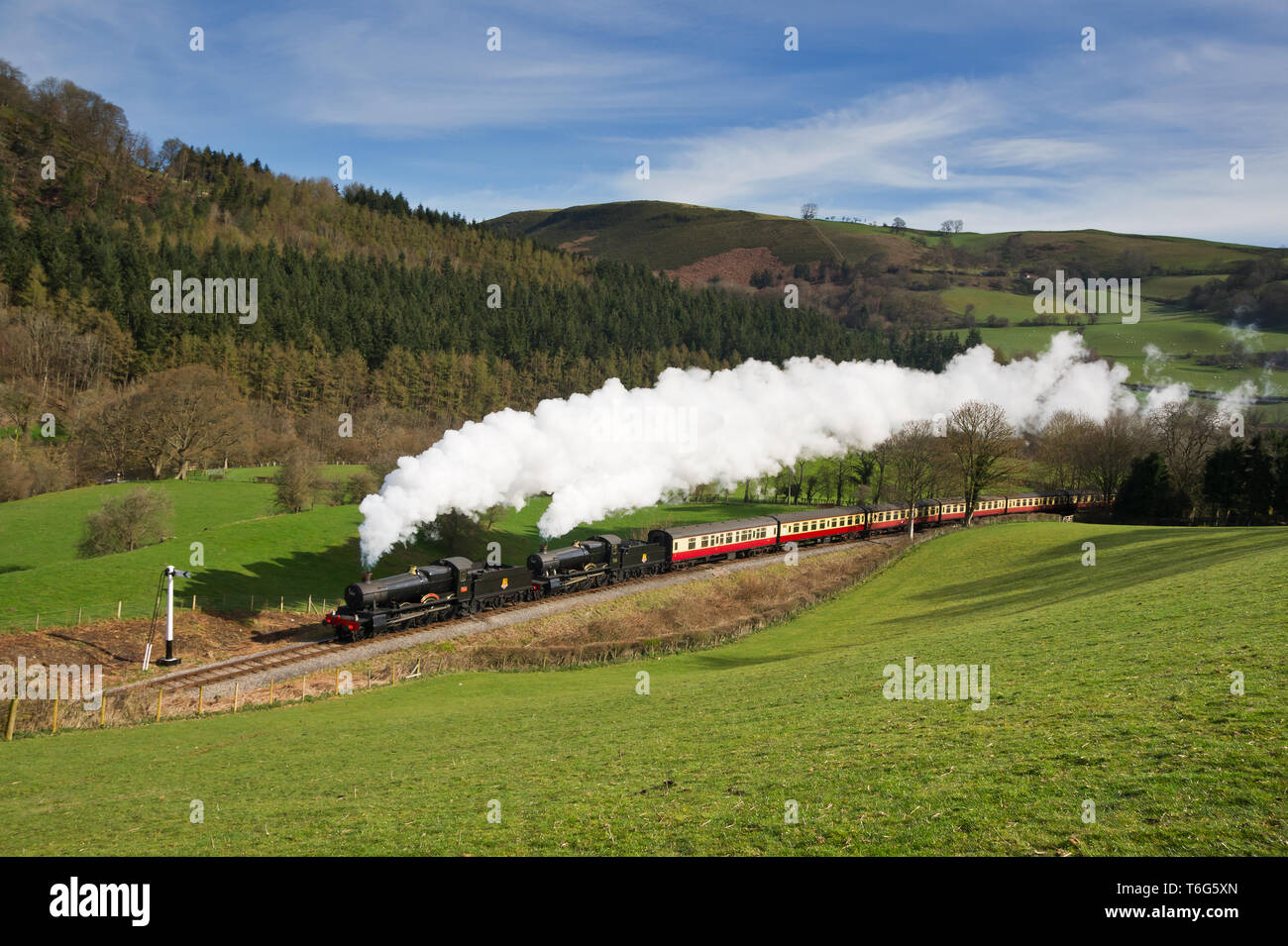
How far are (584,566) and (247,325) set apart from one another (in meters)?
87.4

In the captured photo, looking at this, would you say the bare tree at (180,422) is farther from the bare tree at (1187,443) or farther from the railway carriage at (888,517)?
the bare tree at (1187,443)

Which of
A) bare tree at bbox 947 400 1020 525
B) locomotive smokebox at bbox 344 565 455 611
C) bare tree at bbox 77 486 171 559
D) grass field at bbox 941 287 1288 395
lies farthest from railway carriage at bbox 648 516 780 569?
grass field at bbox 941 287 1288 395

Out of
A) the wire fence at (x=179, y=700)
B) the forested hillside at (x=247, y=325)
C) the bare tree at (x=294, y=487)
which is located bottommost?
the wire fence at (x=179, y=700)

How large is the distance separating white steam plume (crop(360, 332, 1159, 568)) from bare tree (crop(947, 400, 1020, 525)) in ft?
22.5

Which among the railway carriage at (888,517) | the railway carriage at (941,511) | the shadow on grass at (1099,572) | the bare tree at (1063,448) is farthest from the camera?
the bare tree at (1063,448)

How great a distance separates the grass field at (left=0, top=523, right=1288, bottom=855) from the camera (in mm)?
12703

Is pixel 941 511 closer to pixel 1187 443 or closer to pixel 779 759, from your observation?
pixel 1187 443

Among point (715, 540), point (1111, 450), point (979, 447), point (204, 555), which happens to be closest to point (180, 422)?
point (204, 555)

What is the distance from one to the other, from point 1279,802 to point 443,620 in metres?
38.7

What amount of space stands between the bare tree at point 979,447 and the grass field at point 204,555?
31924mm

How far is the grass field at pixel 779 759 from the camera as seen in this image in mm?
12703

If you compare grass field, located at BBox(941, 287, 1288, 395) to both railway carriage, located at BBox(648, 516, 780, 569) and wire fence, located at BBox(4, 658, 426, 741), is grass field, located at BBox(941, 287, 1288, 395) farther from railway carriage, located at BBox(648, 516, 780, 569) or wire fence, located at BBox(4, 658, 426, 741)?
wire fence, located at BBox(4, 658, 426, 741)

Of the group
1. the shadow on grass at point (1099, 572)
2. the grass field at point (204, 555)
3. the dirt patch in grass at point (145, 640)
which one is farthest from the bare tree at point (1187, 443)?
the dirt patch in grass at point (145, 640)

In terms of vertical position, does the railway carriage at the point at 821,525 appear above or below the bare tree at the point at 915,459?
below
